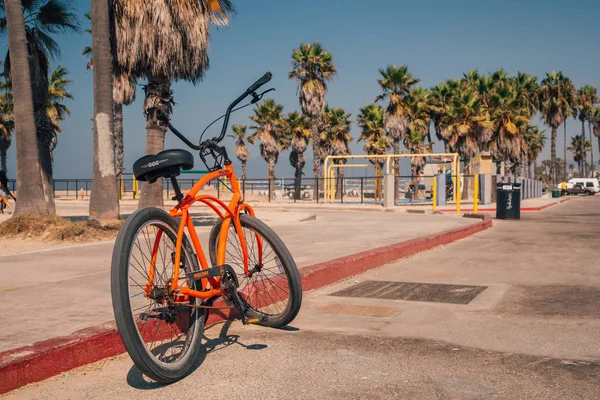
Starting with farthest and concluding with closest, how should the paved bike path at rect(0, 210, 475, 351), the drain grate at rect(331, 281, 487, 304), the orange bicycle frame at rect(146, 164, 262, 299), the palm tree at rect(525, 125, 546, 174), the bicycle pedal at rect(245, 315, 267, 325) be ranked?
the palm tree at rect(525, 125, 546, 174) → the drain grate at rect(331, 281, 487, 304) → the paved bike path at rect(0, 210, 475, 351) → the bicycle pedal at rect(245, 315, 267, 325) → the orange bicycle frame at rect(146, 164, 262, 299)

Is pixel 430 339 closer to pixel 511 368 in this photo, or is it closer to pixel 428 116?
pixel 511 368

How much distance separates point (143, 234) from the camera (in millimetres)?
3830

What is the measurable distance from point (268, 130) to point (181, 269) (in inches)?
2185

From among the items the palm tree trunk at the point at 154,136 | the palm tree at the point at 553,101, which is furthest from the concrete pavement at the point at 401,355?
the palm tree at the point at 553,101

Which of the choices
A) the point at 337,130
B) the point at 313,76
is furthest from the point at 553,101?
the point at 313,76

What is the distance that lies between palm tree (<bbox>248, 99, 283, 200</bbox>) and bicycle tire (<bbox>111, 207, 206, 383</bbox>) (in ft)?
179

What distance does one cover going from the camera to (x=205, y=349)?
14.8 ft

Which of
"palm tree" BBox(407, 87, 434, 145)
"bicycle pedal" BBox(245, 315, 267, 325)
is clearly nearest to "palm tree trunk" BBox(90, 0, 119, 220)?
"bicycle pedal" BBox(245, 315, 267, 325)

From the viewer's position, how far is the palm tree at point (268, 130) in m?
58.4

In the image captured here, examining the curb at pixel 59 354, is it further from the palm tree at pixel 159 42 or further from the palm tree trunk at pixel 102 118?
the palm tree at pixel 159 42

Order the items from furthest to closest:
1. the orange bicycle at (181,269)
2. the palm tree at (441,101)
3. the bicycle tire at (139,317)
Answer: the palm tree at (441,101) < the orange bicycle at (181,269) < the bicycle tire at (139,317)

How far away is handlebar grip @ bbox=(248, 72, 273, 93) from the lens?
474 centimetres

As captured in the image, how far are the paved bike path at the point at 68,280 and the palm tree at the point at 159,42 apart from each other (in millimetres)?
4086

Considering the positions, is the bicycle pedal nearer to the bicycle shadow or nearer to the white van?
the bicycle shadow
